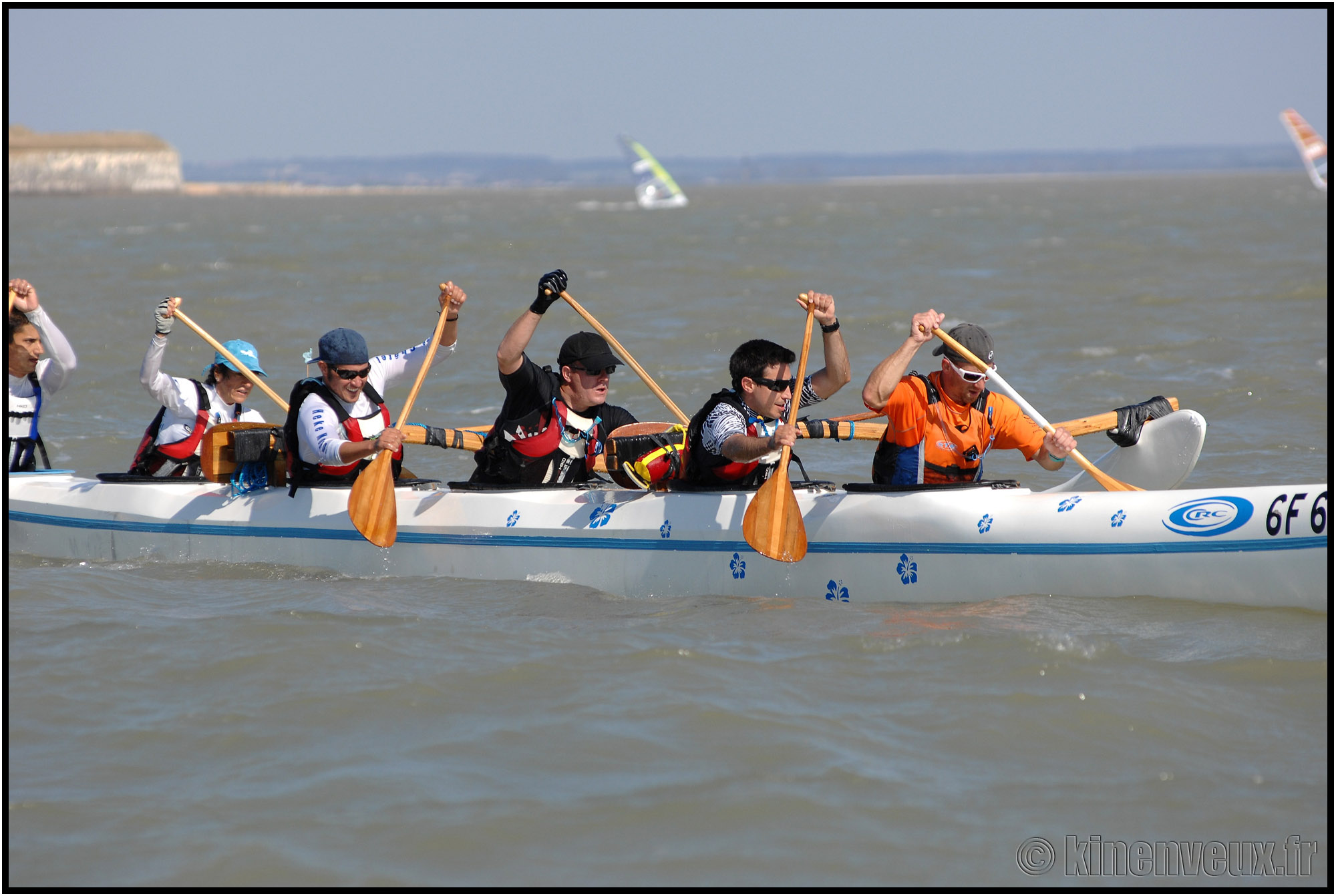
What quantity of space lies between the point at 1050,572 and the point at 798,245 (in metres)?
31.1

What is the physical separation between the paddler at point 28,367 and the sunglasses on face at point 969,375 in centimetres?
460

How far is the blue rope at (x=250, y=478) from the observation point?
23.9ft

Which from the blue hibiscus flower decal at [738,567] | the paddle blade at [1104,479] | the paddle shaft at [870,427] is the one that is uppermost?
the paddle shaft at [870,427]

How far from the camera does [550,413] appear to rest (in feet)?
22.3

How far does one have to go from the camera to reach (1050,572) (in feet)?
19.4

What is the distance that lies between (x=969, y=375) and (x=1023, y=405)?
28cm

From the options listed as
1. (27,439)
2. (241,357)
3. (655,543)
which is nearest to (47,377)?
(27,439)

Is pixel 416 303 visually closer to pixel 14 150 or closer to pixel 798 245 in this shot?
pixel 798 245

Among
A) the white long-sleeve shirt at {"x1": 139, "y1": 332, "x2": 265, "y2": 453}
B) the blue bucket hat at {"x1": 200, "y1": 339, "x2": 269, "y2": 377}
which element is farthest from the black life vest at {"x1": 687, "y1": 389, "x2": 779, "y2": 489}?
the blue bucket hat at {"x1": 200, "y1": 339, "x2": 269, "y2": 377}

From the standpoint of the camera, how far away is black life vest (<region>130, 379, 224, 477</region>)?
7.80 metres

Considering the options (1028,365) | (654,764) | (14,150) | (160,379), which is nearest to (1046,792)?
(654,764)

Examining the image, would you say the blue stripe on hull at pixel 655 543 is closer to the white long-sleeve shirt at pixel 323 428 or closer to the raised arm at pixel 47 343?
the white long-sleeve shirt at pixel 323 428

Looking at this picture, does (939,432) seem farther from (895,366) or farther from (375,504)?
(375,504)

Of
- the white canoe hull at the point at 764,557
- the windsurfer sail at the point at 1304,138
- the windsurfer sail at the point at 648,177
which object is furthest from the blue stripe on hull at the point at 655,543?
the windsurfer sail at the point at 648,177
